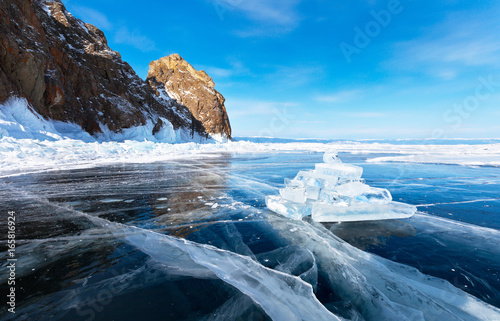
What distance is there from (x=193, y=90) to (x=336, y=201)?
6749 centimetres

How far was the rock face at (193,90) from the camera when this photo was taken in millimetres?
63719

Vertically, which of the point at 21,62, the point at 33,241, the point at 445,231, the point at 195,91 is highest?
the point at 195,91

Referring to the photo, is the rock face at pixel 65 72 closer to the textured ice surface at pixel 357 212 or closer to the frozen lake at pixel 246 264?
the frozen lake at pixel 246 264

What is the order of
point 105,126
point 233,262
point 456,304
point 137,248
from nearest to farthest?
point 456,304 < point 233,262 < point 137,248 < point 105,126

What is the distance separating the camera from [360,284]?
173 centimetres

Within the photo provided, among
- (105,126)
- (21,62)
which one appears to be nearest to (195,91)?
(105,126)

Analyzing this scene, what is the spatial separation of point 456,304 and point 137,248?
8.90ft

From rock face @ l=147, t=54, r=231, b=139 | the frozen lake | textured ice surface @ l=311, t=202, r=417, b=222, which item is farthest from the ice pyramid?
rock face @ l=147, t=54, r=231, b=139

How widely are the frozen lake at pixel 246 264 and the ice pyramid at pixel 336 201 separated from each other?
159 mm

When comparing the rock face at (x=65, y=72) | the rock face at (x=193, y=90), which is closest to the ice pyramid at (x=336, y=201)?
the rock face at (x=65, y=72)

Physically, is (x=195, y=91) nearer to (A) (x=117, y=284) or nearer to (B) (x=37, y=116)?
(B) (x=37, y=116)

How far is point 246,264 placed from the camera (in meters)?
1.97

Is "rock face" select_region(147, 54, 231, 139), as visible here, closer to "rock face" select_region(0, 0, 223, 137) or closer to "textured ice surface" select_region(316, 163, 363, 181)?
"rock face" select_region(0, 0, 223, 137)

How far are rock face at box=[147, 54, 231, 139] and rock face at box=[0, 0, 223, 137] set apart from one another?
77.2 feet
